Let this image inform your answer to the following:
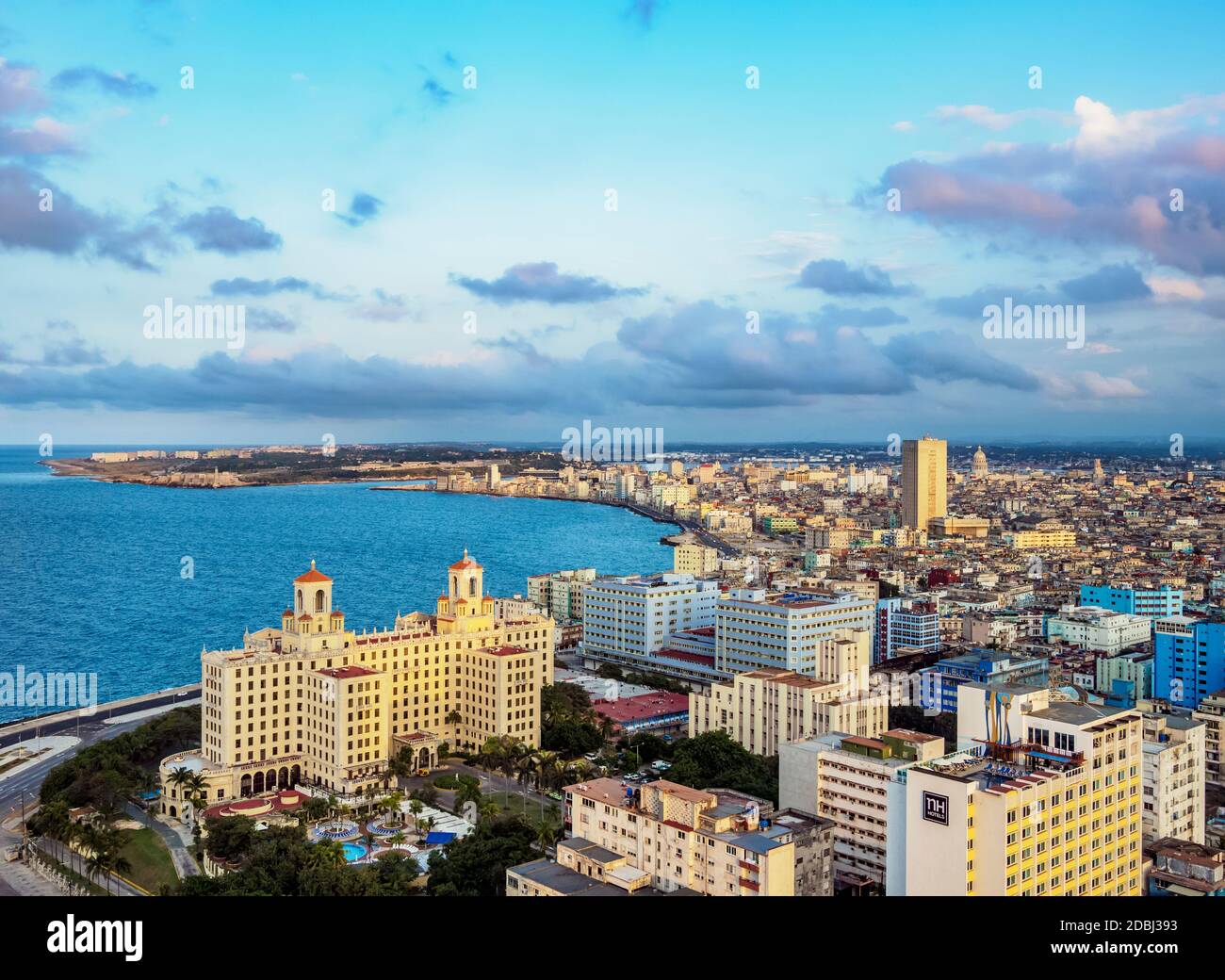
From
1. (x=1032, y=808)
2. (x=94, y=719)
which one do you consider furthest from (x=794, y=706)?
(x=94, y=719)

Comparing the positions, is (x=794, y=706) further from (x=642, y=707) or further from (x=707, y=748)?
(x=642, y=707)

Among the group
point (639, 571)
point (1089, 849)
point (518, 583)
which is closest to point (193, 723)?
point (1089, 849)

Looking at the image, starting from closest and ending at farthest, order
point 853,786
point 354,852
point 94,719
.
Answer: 1. point 853,786
2. point 354,852
3. point 94,719

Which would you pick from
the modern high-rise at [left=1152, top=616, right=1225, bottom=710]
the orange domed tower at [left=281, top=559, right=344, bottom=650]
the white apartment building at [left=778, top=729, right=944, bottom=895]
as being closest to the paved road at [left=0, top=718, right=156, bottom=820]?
the orange domed tower at [left=281, top=559, right=344, bottom=650]

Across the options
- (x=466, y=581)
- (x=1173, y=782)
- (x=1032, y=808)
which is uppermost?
(x=466, y=581)

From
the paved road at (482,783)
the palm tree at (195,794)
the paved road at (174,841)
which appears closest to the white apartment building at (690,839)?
the paved road at (482,783)

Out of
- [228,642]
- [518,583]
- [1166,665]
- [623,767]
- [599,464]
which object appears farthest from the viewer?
[599,464]
